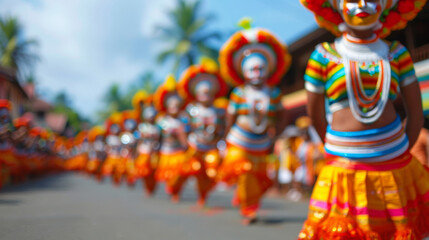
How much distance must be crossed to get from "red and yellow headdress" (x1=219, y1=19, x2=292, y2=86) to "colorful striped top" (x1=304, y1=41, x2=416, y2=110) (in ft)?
9.13

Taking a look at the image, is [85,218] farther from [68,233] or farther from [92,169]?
[92,169]

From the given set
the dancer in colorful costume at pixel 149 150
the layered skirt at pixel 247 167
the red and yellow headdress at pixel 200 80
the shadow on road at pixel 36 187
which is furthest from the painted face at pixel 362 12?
the shadow on road at pixel 36 187

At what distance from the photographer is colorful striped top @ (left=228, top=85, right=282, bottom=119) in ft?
17.6

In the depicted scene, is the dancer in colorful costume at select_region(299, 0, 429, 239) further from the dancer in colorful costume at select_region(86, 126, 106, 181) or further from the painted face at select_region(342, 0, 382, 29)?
the dancer in colorful costume at select_region(86, 126, 106, 181)

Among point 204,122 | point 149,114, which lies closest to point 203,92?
point 204,122

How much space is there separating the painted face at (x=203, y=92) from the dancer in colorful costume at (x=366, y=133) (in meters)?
4.87

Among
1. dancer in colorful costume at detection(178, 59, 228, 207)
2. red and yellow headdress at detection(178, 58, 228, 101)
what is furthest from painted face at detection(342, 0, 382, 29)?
red and yellow headdress at detection(178, 58, 228, 101)

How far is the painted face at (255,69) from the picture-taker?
5.37 m

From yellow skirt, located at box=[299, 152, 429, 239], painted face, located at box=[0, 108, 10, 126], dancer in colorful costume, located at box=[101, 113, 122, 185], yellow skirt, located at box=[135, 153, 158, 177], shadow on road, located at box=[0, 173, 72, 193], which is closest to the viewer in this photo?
yellow skirt, located at box=[299, 152, 429, 239]

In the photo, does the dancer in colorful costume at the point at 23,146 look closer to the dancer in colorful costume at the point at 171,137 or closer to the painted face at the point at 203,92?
the dancer in colorful costume at the point at 171,137

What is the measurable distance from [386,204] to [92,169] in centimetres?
1839

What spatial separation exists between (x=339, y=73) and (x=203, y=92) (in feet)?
16.7

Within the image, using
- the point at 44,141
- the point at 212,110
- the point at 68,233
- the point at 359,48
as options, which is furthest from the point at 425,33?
the point at 44,141

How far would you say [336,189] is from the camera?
2545mm
